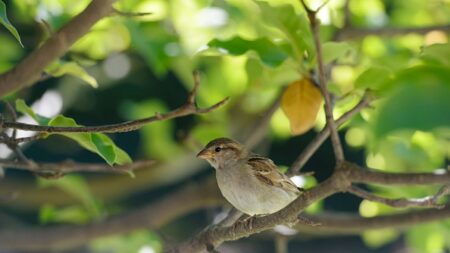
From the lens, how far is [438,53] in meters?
0.97

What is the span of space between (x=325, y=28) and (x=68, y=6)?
34.5 inches

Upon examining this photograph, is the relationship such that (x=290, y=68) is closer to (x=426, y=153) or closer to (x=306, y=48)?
(x=306, y=48)

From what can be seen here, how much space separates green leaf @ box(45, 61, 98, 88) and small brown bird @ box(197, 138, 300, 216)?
482mm

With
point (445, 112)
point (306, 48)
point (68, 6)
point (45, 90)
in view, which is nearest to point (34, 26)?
point (45, 90)

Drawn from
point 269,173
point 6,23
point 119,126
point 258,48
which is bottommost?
point 119,126

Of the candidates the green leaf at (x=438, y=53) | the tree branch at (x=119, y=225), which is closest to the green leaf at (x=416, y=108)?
the green leaf at (x=438, y=53)

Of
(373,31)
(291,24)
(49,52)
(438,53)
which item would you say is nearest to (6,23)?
(49,52)

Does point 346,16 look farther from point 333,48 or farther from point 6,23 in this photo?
point 6,23

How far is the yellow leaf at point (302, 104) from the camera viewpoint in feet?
4.94

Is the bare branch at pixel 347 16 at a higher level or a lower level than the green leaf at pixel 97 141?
higher

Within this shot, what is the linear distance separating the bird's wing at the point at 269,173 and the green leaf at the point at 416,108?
3.78 ft

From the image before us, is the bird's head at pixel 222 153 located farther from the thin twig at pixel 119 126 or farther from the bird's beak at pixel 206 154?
the thin twig at pixel 119 126

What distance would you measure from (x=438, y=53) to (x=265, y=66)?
0.48m

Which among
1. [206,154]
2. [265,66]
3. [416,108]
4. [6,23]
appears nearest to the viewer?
[416,108]
